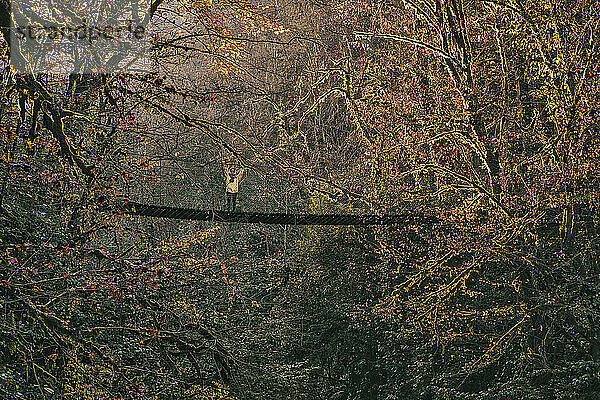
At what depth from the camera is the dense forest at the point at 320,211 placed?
362 cm

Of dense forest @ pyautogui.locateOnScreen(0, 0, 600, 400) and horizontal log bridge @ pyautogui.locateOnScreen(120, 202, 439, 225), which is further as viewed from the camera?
horizontal log bridge @ pyautogui.locateOnScreen(120, 202, 439, 225)

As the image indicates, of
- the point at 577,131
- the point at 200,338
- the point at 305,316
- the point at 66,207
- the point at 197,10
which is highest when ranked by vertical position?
the point at 197,10

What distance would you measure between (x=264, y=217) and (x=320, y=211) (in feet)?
12.6

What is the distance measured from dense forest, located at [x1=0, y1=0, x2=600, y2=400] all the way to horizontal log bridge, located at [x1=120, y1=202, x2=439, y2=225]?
0.33 ft

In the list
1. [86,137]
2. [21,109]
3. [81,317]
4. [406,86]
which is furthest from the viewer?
[406,86]

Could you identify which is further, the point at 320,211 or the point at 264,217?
the point at 320,211

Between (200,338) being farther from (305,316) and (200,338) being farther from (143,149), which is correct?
(305,316)

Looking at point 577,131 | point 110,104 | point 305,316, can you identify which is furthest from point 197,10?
point 305,316

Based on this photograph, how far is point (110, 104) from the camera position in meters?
4.06

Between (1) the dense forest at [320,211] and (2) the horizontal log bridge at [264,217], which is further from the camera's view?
(2) the horizontal log bridge at [264,217]

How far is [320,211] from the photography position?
379 inches

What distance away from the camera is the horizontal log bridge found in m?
4.57

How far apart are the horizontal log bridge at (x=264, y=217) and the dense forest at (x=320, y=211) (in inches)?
3.9

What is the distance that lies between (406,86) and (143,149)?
3.49 metres
